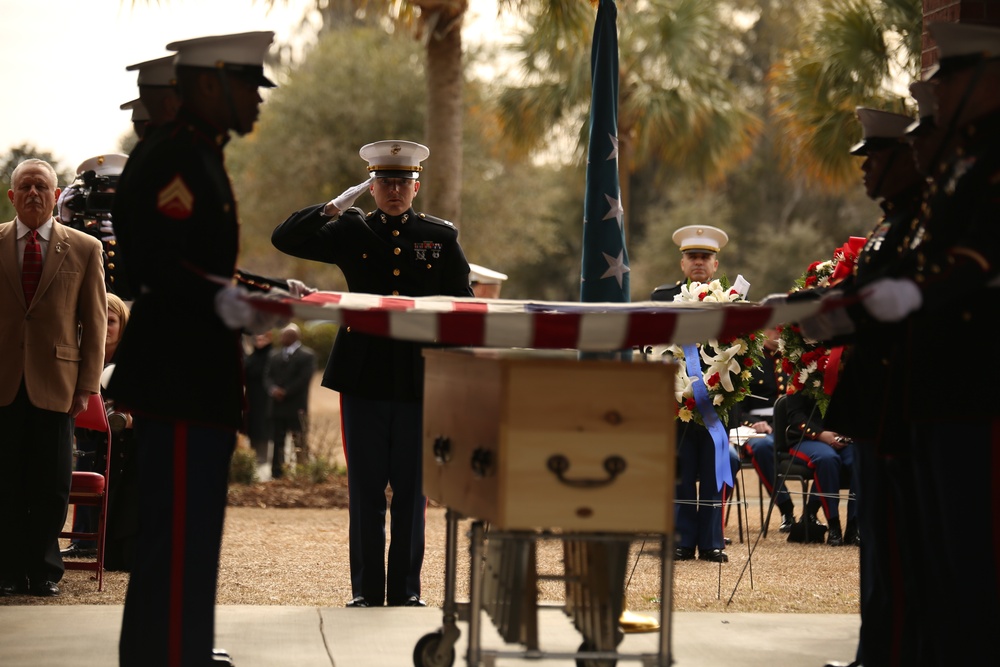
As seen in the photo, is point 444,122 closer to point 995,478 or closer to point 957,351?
point 957,351

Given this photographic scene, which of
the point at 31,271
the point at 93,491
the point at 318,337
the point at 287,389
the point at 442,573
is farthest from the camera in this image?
the point at 318,337

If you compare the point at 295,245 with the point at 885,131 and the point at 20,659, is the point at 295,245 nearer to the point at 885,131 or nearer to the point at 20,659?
the point at 20,659

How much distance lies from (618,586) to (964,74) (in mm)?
2091

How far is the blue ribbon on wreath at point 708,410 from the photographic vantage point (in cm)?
787

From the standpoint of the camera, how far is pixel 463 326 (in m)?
3.98

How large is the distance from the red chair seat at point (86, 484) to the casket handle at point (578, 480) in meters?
4.38

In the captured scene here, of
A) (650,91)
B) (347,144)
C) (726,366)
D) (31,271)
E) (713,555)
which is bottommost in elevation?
(713,555)

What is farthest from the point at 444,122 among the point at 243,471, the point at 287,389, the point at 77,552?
the point at 77,552

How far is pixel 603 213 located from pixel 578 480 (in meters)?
2.13

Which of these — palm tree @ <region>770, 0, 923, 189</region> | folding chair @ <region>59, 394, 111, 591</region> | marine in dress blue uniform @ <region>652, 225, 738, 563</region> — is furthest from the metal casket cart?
palm tree @ <region>770, 0, 923, 189</region>

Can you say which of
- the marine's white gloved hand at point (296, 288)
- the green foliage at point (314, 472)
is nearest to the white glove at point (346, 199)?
the marine's white gloved hand at point (296, 288)

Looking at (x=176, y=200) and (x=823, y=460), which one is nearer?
(x=176, y=200)

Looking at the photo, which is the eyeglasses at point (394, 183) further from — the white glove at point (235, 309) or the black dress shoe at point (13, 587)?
the black dress shoe at point (13, 587)

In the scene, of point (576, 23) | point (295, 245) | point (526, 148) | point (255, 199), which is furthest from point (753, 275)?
point (295, 245)
